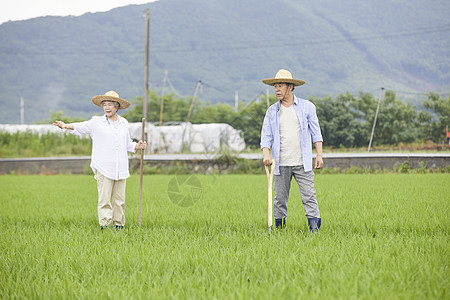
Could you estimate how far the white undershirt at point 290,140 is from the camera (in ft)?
15.1

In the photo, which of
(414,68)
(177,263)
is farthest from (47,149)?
(414,68)

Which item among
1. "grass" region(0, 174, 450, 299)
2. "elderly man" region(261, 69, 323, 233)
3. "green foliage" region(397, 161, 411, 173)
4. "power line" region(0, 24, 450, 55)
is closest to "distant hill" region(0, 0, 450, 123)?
"power line" region(0, 24, 450, 55)

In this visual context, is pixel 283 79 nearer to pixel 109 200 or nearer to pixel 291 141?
pixel 291 141

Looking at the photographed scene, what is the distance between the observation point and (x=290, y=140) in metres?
4.62

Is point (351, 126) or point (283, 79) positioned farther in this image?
point (351, 126)

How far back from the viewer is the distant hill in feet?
305

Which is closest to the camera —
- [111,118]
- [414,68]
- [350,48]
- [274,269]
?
[274,269]

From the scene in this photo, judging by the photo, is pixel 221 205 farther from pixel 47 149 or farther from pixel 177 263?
pixel 47 149

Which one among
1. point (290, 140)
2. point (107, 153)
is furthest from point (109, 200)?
point (290, 140)

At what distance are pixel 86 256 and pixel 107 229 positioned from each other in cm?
124

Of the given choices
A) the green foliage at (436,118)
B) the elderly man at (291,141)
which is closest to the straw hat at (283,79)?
the elderly man at (291,141)

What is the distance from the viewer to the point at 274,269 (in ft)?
10.3

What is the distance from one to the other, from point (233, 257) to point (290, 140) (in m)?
1.58

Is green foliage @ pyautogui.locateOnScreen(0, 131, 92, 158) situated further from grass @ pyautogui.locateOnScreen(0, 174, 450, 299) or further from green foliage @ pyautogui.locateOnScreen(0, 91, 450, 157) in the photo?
grass @ pyautogui.locateOnScreen(0, 174, 450, 299)
